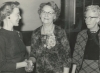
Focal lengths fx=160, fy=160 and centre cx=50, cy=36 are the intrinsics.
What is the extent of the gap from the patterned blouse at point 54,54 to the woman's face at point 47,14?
179 mm

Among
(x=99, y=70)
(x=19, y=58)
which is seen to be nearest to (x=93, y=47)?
(x=99, y=70)

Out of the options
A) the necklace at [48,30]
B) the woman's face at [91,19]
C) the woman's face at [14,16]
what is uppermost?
the woman's face at [14,16]

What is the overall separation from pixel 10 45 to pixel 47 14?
682mm

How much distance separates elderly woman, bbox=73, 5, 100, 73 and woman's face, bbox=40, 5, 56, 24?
50 centimetres

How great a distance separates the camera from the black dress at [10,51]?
1.77 meters

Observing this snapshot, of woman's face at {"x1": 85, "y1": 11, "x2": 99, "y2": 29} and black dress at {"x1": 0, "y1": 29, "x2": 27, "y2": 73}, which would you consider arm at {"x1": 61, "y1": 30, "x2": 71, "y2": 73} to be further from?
black dress at {"x1": 0, "y1": 29, "x2": 27, "y2": 73}

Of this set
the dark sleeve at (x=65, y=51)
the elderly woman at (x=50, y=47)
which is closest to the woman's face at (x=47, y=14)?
the elderly woman at (x=50, y=47)

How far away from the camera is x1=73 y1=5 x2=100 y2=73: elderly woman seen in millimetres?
2220

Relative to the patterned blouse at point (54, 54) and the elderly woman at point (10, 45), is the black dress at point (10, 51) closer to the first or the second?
the elderly woman at point (10, 45)

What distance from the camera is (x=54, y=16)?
90.9 inches

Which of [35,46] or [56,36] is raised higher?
[56,36]

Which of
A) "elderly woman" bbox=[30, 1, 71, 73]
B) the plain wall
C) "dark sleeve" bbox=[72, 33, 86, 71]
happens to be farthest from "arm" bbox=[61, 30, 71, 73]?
the plain wall

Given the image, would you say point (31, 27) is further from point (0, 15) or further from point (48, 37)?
point (0, 15)

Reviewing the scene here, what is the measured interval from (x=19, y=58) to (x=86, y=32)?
1.05 metres
